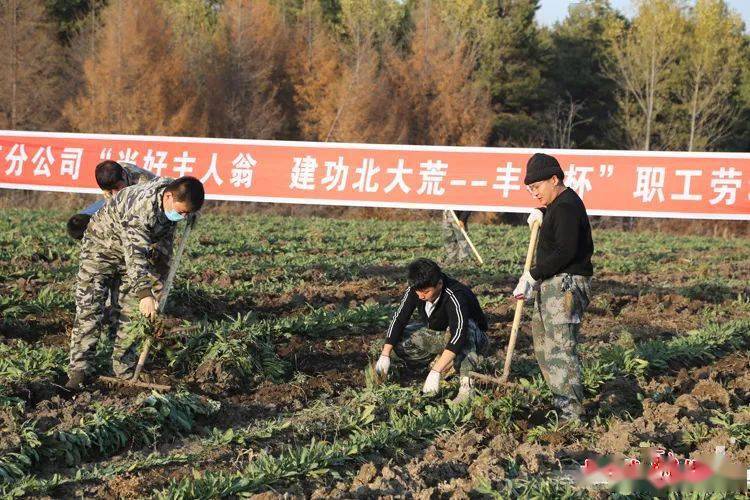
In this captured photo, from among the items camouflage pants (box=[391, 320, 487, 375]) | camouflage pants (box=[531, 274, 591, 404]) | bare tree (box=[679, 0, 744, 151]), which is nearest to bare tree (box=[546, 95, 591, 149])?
bare tree (box=[679, 0, 744, 151])

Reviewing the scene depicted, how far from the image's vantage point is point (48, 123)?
118 ft

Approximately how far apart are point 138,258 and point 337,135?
32.9 meters

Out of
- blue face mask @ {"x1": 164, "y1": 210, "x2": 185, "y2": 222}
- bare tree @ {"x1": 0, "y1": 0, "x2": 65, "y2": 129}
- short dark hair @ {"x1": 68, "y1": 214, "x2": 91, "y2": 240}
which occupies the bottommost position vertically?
short dark hair @ {"x1": 68, "y1": 214, "x2": 91, "y2": 240}

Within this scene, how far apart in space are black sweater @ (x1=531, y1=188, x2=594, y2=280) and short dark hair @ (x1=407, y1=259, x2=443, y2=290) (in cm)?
76

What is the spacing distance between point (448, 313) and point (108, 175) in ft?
10.1

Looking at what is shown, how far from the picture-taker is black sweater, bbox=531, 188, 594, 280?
5.94 meters

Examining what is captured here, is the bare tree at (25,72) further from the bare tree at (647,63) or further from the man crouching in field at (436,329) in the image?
the man crouching in field at (436,329)

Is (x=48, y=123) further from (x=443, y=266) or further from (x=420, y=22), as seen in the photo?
(x=443, y=266)

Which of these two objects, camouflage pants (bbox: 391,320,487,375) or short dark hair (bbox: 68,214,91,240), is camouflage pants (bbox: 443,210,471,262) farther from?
short dark hair (bbox: 68,214,91,240)

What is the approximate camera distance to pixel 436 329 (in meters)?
7.14

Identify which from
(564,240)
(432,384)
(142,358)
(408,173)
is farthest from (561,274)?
(408,173)

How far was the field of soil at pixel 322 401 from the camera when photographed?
4.95 meters

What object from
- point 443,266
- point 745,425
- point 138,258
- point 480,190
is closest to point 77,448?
point 138,258

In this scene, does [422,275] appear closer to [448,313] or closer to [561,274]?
[448,313]
